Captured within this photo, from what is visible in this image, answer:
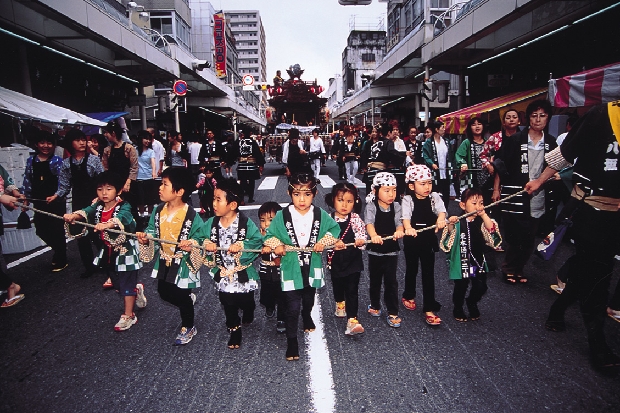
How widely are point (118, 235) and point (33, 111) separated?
627cm

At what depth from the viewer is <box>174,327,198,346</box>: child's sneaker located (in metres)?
3.45

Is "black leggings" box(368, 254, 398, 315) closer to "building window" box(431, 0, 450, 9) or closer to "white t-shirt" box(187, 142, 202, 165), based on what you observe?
"white t-shirt" box(187, 142, 202, 165)

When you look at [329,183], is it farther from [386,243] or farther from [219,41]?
[219,41]

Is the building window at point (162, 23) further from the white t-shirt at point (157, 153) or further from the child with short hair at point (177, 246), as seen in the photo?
the child with short hair at point (177, 246)

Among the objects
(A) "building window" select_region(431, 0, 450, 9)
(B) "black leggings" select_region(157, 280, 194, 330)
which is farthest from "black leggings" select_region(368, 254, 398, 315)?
(A) "building window" select_region(431, 0, 450, 9)

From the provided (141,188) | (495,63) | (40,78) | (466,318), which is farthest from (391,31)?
(466,318)

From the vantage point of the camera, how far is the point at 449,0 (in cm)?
2683

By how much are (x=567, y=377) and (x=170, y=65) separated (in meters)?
18.6

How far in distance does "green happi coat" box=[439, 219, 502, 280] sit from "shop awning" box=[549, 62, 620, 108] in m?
3.71

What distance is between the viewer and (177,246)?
134 inches

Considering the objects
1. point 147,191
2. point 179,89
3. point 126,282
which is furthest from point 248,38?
point 126,282

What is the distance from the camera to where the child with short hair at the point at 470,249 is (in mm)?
3617

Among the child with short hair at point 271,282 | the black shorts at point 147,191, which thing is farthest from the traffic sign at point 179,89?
the child with short hair at point 271,282

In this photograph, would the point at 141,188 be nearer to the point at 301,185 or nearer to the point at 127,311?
the point at 127,311
